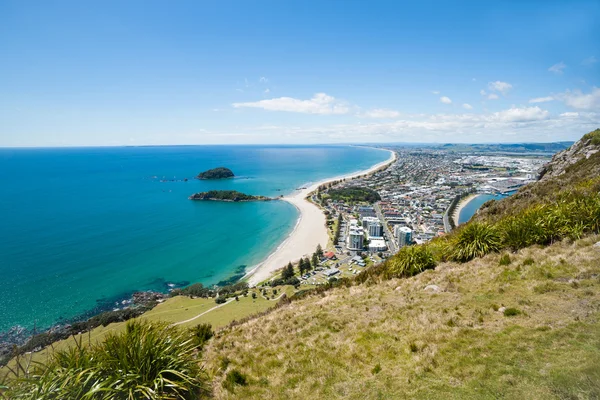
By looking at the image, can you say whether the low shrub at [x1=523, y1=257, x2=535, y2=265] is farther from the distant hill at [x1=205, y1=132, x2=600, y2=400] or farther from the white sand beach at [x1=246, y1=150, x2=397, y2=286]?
the white sand beach at [x1=246, y1=150, x2=397, y2=286]

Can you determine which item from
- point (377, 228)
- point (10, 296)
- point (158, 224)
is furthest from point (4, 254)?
point (377, 228)

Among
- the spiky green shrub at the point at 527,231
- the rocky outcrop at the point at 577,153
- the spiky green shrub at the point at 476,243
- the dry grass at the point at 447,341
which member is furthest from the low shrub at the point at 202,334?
the rocky outcrop at the point at 577,153

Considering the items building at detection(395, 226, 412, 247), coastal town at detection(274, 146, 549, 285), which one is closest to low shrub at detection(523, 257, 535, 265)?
coastal town at detection(274, 146, 549, 285)

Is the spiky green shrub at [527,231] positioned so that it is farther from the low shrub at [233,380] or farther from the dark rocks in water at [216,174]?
the dark rocks in water at [216,174]

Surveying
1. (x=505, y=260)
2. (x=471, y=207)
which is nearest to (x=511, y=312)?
(x=505, y=260)

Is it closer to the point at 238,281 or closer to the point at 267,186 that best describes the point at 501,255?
the point at 238,281

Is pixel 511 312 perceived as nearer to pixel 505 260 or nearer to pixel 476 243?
pixel 505 260
